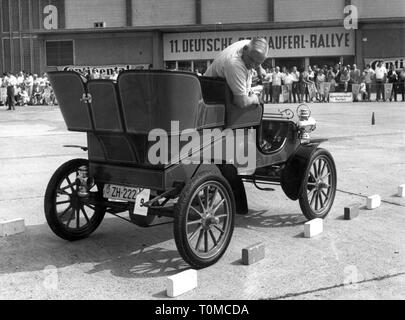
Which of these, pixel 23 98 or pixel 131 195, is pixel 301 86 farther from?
pixel 131 195

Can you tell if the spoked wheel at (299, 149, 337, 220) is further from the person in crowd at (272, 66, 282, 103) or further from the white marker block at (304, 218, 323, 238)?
the person in crowd at (272, 66, 282, 103)

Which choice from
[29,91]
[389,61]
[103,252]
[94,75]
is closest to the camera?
[103,252]

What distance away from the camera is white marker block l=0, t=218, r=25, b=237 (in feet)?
18.4

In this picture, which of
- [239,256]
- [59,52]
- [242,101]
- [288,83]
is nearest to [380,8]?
[288,83]

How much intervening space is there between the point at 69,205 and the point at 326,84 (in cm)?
2427

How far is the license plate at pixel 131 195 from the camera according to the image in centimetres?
468

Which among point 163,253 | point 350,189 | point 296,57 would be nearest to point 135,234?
point 163,253

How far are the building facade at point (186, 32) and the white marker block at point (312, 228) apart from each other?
29542 millimetres

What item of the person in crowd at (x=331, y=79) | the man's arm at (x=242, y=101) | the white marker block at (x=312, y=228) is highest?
the person in crowd at (x=331, y=79)

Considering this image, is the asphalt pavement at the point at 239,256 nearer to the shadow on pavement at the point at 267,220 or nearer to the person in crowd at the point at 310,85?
the shadow on pavement at the point at 267,220

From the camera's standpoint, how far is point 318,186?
6.04m

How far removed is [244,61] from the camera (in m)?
5.25

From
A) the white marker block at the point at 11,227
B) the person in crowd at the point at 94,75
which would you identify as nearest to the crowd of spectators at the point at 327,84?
the person in crowd at the point at 94,75

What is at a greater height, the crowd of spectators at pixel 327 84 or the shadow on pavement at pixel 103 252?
the crowd of spectators at pixel 327 84
